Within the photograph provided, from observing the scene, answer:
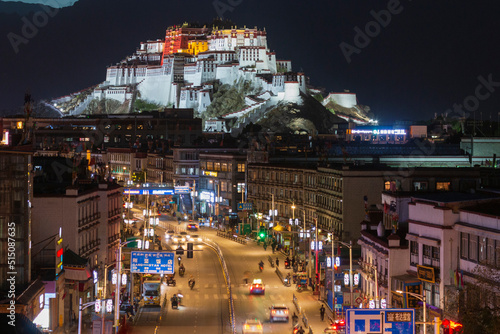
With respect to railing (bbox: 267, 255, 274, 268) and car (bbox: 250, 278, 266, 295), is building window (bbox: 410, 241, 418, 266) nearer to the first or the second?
car (bbox: 250, 278, 266, 295)

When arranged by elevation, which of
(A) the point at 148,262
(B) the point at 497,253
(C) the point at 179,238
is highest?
(B) the point at 497,253

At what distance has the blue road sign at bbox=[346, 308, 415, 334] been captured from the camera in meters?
30.0

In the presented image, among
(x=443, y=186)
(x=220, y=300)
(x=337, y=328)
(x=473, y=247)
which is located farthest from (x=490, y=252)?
(x=443, y=186)

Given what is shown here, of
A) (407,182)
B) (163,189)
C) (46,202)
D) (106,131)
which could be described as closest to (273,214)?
(163,189)

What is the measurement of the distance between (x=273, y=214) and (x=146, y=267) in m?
41.7

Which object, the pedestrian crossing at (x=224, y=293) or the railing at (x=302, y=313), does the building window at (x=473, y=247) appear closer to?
the railing at (x=302, y=313)

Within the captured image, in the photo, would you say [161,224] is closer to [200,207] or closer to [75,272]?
[200,207]

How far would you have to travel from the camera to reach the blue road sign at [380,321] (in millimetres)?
30047

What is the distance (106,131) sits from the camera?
570ft

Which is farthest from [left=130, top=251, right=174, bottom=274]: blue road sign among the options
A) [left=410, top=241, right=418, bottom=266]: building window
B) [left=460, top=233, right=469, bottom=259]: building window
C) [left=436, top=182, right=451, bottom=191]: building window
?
[left=436, top=182, right=451, bottom=191]: building window

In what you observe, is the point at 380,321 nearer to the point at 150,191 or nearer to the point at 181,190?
the point at 150,191

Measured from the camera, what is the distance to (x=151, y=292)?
2058 inches

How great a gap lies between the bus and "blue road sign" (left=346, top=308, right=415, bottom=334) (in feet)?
78.2

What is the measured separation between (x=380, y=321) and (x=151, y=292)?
24.7 meters
